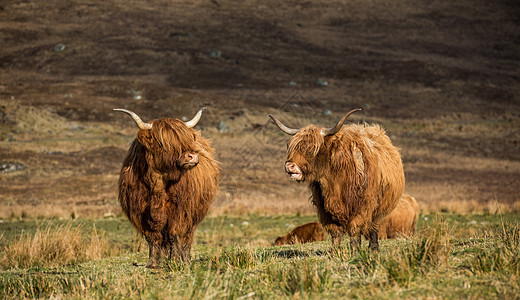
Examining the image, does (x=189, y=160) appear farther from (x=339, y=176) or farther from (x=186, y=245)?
(x=339, y=176)

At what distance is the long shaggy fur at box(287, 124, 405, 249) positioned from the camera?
23.4ft

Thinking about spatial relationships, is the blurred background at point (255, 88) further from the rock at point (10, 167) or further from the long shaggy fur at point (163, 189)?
the long shaggy fur at point (163, 189)

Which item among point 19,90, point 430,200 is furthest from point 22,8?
point 430,200

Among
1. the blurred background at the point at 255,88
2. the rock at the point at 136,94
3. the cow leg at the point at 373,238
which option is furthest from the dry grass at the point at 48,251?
the rock at the point at 136,94

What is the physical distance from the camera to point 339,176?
7.17 m

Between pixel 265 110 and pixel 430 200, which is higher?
pixel 430 200

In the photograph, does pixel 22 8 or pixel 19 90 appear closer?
pixel 19 90

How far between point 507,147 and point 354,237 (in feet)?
112

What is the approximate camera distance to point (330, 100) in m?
51.2

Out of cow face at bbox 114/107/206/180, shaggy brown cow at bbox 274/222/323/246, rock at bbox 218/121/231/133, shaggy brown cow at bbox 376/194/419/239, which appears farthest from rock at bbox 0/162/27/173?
cow face at bbox 114/107/206/180

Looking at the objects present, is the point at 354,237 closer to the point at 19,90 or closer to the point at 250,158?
the point at 250,158

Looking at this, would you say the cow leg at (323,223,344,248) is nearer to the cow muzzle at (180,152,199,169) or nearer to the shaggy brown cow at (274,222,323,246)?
the cow muzzle at (180,152,199,169)

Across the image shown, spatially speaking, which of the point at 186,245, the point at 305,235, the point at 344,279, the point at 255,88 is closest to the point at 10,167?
the point at 305,235

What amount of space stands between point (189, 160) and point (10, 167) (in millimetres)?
22077
